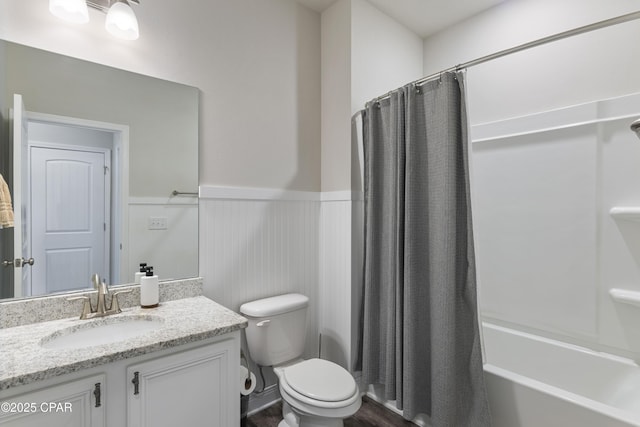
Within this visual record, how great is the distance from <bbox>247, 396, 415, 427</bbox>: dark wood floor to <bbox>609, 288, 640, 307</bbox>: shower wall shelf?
4.30 ft

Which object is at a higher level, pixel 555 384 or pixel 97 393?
pixel 97 393

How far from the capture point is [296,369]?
5.53 feet

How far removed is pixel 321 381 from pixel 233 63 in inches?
72.6

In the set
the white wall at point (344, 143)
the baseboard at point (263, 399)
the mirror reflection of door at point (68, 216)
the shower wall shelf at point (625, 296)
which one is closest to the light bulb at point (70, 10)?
the mirror reflection of door at point (68, 216)

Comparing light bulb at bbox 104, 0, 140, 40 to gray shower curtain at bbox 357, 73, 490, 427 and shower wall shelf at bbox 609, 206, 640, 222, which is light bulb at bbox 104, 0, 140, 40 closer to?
gray shower curtain at bbox 357, 73, 490, 427

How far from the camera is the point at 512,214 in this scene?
2121 mm

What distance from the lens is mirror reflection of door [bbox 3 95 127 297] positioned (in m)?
1.31

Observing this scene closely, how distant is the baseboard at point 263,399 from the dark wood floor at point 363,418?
0.03 meters

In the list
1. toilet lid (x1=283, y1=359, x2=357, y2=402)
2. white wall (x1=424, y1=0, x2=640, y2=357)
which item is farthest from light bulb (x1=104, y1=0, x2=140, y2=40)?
white wall (x1=424, y1=0, x2=640, y2=357)

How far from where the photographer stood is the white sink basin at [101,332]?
48.4 inches

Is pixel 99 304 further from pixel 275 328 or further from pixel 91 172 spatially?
pixel 275 328

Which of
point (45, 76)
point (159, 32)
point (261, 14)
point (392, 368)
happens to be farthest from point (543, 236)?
point (45, 76)

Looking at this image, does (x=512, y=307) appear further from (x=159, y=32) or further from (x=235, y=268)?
(x=159, y=32)

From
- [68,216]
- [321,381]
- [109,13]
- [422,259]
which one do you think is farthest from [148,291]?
[422,259]
